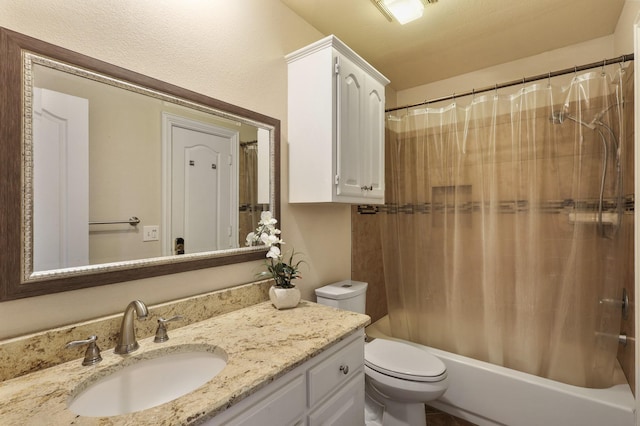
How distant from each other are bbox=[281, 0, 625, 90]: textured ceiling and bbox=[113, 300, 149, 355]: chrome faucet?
1.75 meters

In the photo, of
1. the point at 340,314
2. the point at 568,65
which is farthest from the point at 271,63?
the point at 568,65

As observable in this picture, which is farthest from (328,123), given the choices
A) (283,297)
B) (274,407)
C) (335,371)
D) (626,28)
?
(626,28)

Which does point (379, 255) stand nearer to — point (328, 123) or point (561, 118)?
point (328, 123)

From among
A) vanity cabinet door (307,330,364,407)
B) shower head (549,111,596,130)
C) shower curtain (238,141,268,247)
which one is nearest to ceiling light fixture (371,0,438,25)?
shower head (549,111,596,130)

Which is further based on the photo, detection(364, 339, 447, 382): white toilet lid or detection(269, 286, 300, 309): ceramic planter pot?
detection(364, 339, 447, 382): white toilet lid

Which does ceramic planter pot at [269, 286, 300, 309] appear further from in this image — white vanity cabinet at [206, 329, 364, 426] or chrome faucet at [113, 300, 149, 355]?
chrome faucet at [113, 300, 149, 355]

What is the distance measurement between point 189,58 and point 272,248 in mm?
920

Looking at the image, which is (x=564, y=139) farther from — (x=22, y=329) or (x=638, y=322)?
(x=22, y=329)

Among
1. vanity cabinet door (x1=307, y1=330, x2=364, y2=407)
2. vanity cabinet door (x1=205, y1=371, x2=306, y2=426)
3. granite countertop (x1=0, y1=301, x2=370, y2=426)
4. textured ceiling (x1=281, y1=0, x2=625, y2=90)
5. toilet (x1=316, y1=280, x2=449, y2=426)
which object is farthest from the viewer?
textured ceiling (x1=281, y1=0, x2=625, y2=90)

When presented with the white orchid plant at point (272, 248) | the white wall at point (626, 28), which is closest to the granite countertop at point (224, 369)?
the white orchid plant at point (272, 248)

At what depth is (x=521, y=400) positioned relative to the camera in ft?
5.45

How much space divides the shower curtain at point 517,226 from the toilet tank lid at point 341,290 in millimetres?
474

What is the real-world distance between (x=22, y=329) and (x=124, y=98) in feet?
2.63

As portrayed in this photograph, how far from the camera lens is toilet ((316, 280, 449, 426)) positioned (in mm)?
1515
